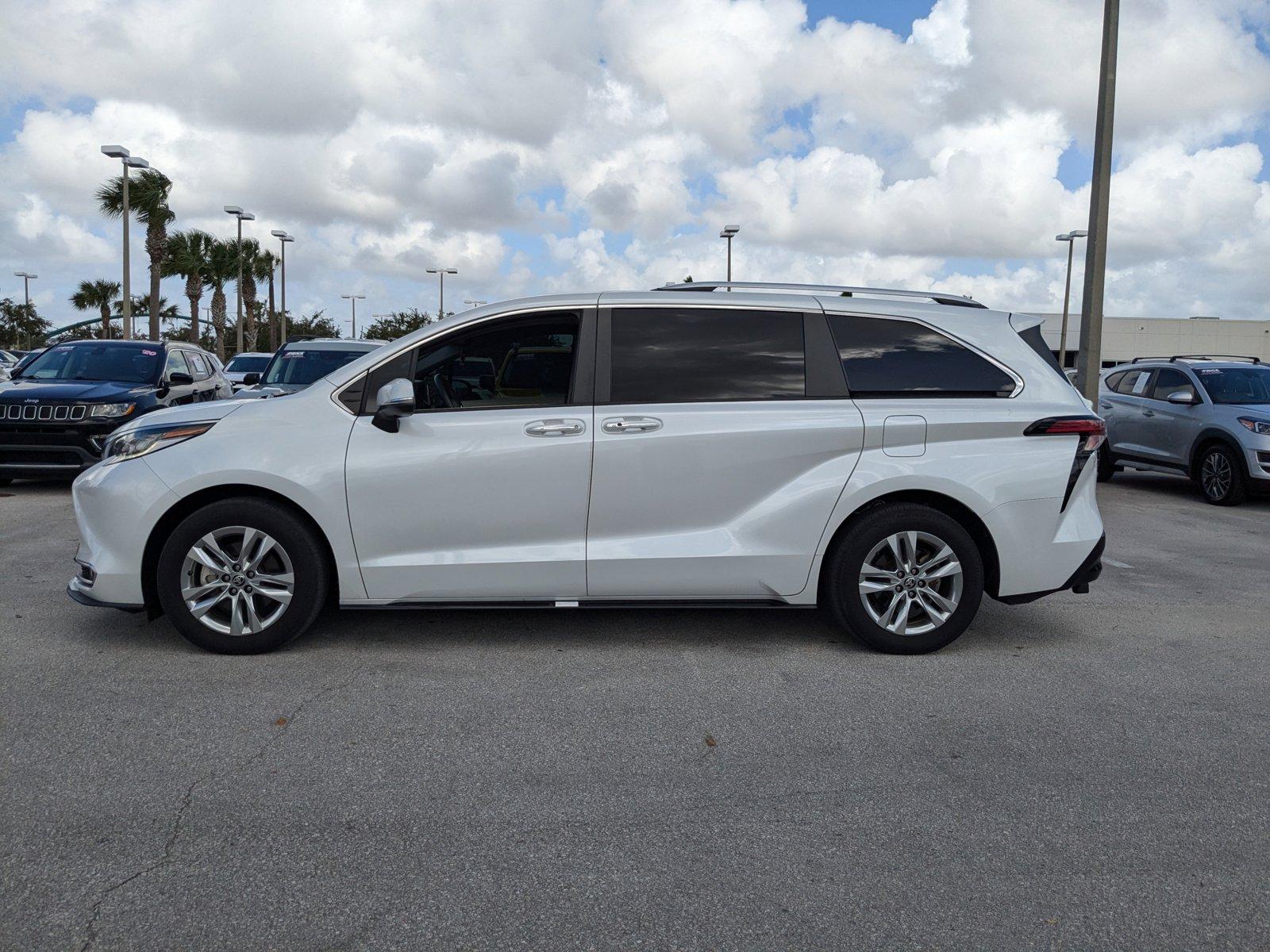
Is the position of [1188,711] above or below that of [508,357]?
below

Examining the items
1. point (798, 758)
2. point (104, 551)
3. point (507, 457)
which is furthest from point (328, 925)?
point (104, 551)

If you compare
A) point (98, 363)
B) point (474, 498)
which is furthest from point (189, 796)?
point (98, 363)

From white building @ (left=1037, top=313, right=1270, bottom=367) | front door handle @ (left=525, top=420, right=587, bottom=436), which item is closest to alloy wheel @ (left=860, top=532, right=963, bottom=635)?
front door handle @ (left=525, top=420, right=587, bottom=436)

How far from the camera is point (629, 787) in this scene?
3.69m

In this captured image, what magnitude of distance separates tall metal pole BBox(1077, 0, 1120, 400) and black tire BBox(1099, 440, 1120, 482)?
1.09 metres

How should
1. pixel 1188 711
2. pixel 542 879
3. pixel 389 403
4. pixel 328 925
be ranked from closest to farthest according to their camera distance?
pixel 328 925
pixel 542 879
pixel 1188 711
pixel 389 403

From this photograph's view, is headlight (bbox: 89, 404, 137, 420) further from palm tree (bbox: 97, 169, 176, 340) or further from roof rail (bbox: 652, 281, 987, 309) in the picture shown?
palm tree (bbox: 97, 169, 176, 340)

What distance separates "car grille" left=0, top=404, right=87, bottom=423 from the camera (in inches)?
445

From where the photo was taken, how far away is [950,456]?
5273 mm

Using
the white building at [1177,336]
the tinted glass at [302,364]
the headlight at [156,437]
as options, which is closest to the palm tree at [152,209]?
the tinted glass at [302,364]

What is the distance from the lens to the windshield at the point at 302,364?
14398 millimetres

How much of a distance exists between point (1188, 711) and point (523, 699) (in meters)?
2.79

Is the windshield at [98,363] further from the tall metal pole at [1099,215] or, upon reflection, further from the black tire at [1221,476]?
the black tire at [1221,476]

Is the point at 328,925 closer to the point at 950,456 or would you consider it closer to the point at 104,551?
the point at 104,551
